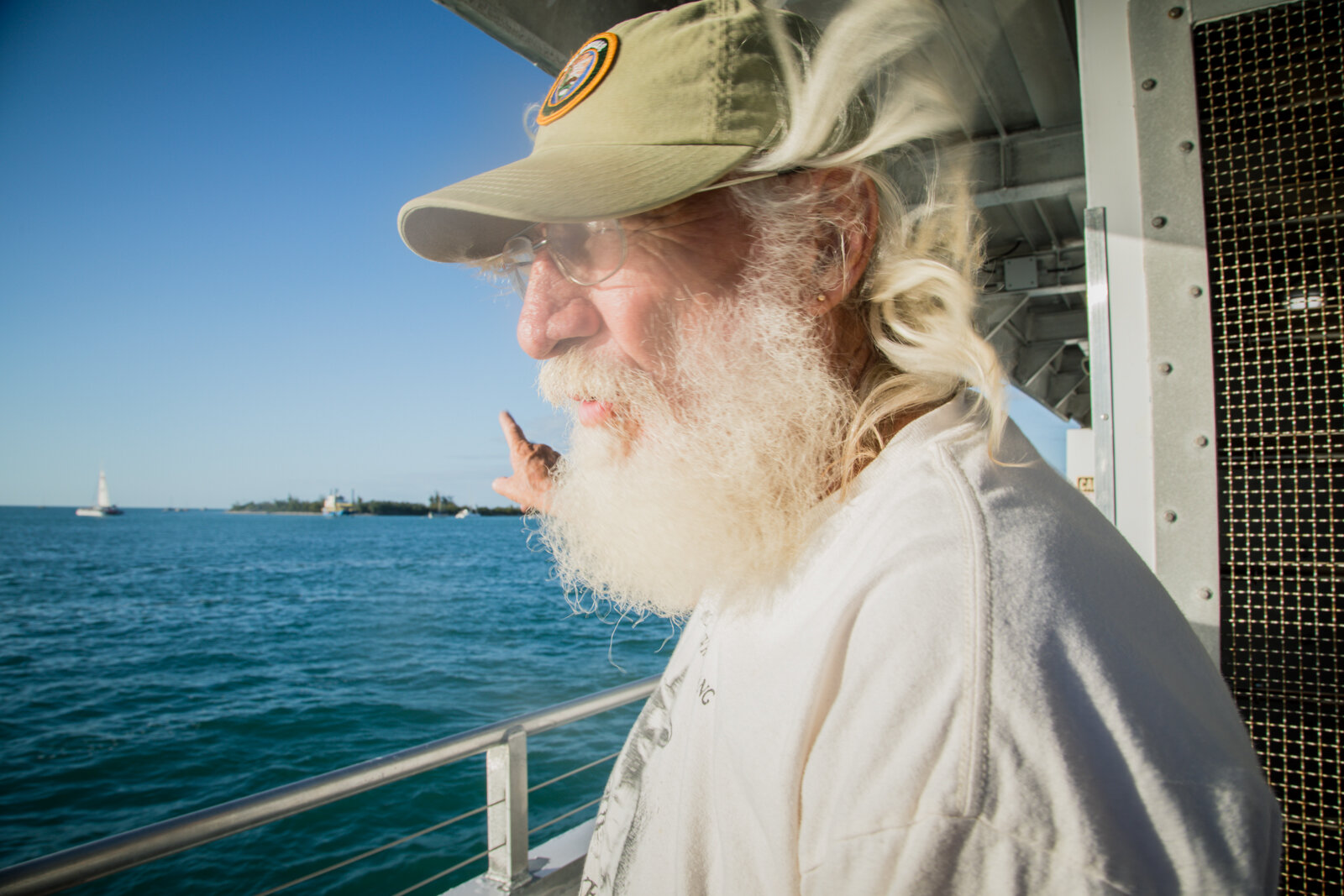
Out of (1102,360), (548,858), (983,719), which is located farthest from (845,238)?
(548,858)

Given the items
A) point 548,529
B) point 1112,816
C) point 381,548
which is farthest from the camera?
point 381,548

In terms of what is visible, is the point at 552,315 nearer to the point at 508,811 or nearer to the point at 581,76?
the point at 581,76

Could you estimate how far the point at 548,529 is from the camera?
120 centimetres

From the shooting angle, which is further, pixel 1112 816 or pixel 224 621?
pixel 224 621

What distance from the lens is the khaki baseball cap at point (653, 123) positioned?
0.77 m

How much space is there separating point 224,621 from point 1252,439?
41842 mm

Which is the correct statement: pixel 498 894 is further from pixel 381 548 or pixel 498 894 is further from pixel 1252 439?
pixel 381 548

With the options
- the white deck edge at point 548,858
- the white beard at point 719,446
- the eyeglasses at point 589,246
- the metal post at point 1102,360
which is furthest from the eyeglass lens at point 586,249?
the white deck edge at point 548,858

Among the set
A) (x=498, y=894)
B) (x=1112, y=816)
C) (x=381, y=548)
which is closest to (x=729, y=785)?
(x=1112, y=816)

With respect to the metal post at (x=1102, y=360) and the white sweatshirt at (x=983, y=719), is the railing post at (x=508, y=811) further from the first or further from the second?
the metal post at (x=1102, y=360)

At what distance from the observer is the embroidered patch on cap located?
852 mm

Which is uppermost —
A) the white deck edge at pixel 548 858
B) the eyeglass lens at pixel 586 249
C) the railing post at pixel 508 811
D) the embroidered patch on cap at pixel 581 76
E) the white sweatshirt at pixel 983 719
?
the embroidered patch on cap at pixel 581 76

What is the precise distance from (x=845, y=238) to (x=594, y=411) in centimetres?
40

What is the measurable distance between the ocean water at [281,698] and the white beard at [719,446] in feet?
1.10
